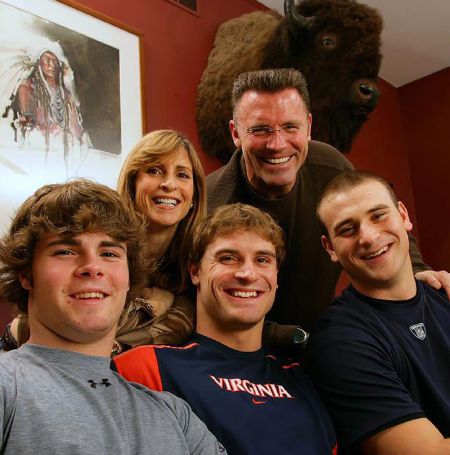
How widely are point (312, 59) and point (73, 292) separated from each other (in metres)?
2.33

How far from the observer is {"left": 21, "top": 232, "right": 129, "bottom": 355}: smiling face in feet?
3.45

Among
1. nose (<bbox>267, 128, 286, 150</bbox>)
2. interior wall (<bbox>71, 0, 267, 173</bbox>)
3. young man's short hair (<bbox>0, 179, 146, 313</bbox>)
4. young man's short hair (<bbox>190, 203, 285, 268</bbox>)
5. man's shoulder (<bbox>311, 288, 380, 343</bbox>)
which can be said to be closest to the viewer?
young man's short hair (<bbox>0, 179, 146, 313</bbox>)

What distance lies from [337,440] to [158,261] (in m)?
0.71

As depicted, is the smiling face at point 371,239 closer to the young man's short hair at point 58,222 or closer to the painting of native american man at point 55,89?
the young man's short hair at point 58,222

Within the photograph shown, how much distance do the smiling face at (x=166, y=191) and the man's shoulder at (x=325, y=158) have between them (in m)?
0.64

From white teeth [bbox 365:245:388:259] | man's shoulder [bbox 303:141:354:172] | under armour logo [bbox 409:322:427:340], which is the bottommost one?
under armour logo [bbox 409:322:427:340]

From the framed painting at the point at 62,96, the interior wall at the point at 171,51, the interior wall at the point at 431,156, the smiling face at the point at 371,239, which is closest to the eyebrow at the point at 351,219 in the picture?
the smiling face at the point at 371,239

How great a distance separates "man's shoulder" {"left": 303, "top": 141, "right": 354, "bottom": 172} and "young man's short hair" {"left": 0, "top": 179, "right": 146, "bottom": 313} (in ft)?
3.36

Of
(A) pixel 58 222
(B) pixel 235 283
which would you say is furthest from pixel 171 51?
(A) pixel 58 222

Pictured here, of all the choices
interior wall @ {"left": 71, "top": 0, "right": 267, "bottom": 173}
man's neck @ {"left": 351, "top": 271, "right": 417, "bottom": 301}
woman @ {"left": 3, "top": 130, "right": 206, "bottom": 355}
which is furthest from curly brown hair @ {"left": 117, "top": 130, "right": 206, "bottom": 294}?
interior wall @ {"left": 71, "top": 0, "right": 267, "bottom": 173}

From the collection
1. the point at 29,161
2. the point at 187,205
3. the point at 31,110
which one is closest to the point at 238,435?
the point at 187,205

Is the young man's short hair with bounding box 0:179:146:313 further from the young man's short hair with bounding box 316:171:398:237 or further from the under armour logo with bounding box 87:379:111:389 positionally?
the young man's short hair with bounding box 316:171:398:237

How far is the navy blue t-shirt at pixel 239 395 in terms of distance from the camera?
1162 mm

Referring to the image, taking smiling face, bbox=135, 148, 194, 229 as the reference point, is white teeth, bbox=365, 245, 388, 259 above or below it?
below
